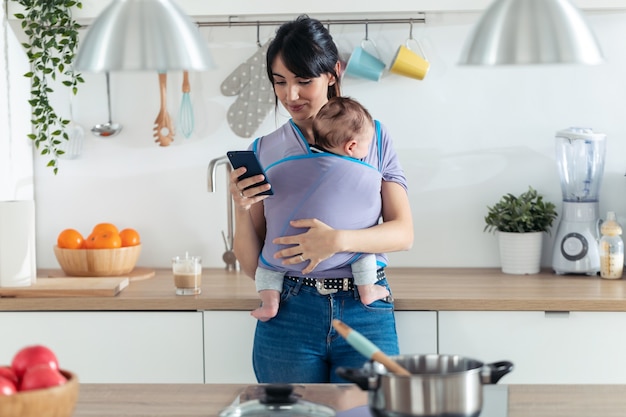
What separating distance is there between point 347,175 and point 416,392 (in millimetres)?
949

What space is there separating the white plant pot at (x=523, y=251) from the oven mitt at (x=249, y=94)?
0.91 m

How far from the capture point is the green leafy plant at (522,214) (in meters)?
3.11

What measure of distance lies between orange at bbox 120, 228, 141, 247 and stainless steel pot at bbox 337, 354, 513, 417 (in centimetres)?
183

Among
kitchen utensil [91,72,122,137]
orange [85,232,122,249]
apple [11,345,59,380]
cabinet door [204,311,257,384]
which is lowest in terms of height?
cabinet door [204,311,257,384]

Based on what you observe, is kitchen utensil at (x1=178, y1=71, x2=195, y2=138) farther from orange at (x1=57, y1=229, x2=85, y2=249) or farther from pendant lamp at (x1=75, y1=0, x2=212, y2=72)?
pendant lamp at (x1=75, y1=0, x2=212, y2=72)

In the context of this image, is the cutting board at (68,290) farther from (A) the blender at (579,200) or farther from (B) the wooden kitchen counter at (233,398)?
(A) the blender at (579,200)

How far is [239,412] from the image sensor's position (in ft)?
5.25

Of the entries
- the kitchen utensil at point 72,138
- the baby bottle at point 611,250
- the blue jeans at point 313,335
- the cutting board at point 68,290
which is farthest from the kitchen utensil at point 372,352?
the kitchen utensil at point 72,138

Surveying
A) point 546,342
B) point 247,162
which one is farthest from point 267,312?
point 546,342

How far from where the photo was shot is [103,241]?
3.09 metres

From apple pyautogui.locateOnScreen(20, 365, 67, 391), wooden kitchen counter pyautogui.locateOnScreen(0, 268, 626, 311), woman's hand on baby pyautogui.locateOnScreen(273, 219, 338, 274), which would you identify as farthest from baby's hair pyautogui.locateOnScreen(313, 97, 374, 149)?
apple pyautogui.locateOnScreen(20, 365, 67, 391)

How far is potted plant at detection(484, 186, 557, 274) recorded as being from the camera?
10.2 feet

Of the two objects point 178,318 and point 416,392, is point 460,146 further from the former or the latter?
point 416,392

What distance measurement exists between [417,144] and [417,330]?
81cm
